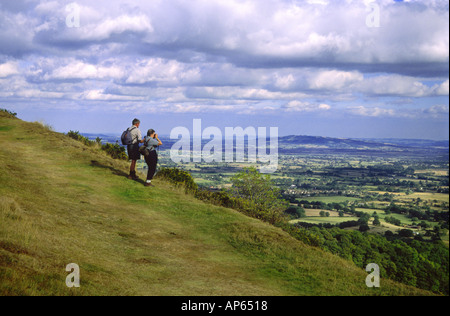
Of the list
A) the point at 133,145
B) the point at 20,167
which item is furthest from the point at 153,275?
the point at 20,167

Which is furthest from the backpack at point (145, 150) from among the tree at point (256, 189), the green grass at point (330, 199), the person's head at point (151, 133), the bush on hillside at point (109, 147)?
the green grass at point (330, 199)

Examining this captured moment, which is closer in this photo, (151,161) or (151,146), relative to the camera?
(151,146)

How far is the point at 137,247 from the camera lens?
1020 cm

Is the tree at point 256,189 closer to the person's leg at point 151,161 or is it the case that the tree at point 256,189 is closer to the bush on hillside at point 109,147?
the bush on hillside at point 109,147

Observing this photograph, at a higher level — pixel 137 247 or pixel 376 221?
pixel 137 247

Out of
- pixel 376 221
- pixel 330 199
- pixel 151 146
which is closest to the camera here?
pixel 151 146

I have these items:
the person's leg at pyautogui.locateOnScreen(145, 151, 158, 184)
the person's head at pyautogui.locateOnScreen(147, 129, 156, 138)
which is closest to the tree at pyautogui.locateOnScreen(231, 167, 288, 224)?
the person's leg at pyautogui.locateOnScreen(145, 151, 158, 184)

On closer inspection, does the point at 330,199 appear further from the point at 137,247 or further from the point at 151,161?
the point at 137,247

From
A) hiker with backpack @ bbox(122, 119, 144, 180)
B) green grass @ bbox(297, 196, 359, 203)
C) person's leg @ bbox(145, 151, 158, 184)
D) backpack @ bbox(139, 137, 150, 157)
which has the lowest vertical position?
green grass @ bbox(297, 196, 359, 203)

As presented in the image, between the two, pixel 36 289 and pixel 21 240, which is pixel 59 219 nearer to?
pixel 21 240

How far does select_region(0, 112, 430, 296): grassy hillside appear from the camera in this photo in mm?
7531

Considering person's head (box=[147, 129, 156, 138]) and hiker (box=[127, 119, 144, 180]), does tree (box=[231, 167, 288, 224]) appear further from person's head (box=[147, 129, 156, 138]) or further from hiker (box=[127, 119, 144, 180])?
hiker (box=[127, 119, 144, 180])

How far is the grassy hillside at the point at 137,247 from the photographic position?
753cm

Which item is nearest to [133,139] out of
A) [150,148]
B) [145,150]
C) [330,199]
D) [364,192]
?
[145,150]
